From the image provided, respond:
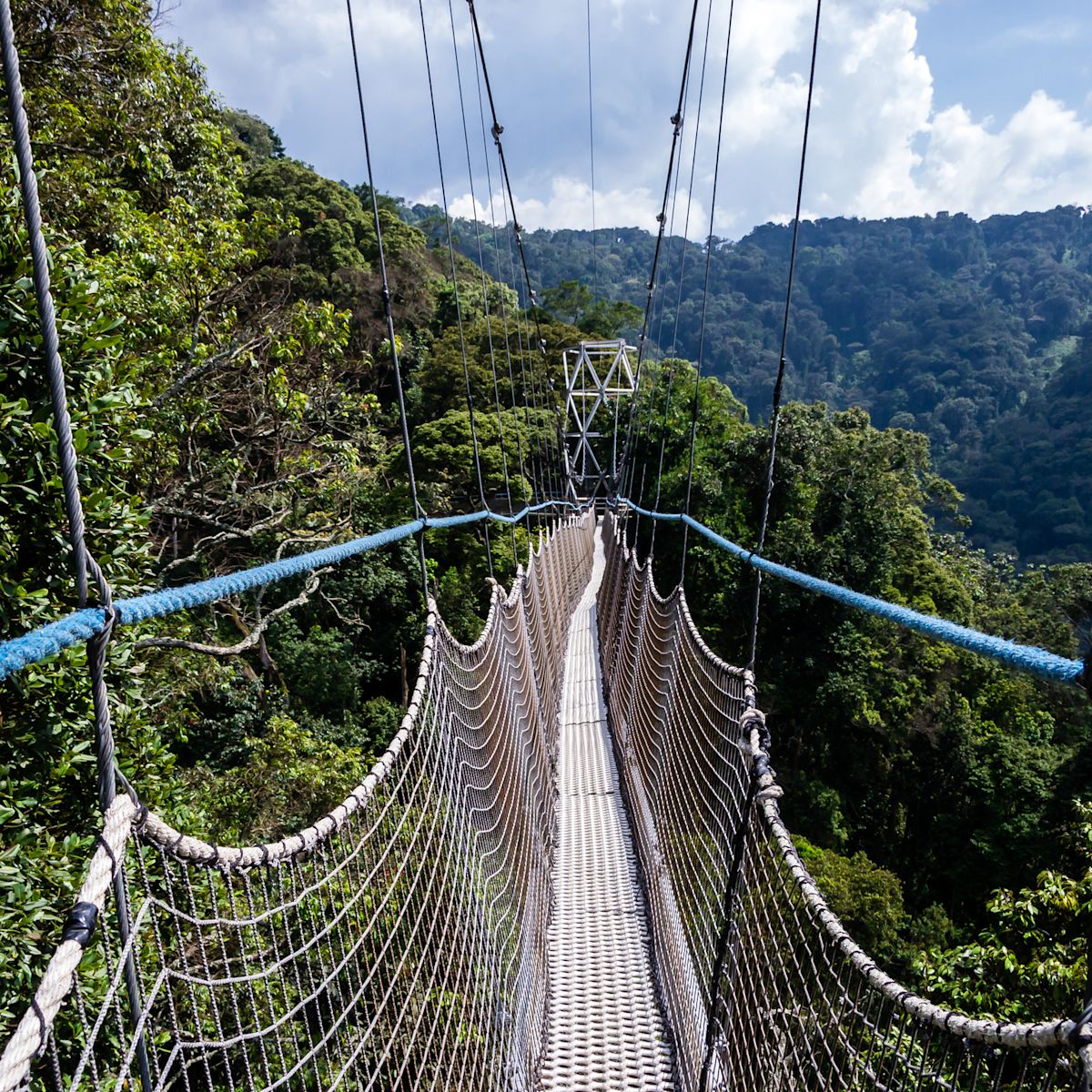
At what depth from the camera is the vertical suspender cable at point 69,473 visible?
1.88 ft

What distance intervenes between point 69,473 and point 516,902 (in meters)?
1.85

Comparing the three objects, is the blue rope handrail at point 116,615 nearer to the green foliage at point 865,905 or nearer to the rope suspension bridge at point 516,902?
the rope suspension bridge at point 516,902

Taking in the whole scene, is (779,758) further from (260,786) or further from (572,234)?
(572,234)

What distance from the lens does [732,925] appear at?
1.51 meters

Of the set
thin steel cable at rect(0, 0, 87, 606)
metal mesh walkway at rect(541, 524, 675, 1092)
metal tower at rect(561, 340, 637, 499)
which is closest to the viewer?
thin steel cable at rect(0, 0, 87, 606)

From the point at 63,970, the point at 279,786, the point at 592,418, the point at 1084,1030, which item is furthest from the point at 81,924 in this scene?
the point at 592,418

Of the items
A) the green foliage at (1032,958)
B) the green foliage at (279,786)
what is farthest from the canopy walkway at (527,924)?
the green foliage at (279,786)

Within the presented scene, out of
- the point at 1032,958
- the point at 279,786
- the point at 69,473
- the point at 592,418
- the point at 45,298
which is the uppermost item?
the point at 45,298

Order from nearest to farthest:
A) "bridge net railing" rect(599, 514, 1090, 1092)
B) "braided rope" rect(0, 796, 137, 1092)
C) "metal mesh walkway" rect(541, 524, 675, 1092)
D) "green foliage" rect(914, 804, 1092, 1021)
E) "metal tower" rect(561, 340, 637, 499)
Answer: "braided rope" rect(0, 796, 137, 1092), "bridge net railing" rect(599, 514, 1090, 1092), "metal mesh walkway" rect(541, 524, 675, 1092), "green foliage" rect(914, 804, 1092, 1021), "metal tower" rect(561, 340, 637, 499)

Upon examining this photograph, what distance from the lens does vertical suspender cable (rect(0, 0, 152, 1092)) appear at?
57 centimetres

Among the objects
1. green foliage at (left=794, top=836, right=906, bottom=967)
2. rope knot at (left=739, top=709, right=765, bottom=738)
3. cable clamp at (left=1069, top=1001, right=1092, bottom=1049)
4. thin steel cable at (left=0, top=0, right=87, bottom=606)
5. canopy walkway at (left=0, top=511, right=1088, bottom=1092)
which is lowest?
green foliage at (left=794, top=836, right=906, bottom=967)

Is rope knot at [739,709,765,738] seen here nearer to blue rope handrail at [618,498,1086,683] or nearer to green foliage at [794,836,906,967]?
blue rope handrail at [618,498,1086,683]

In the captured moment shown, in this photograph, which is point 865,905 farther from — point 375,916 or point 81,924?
point 81,924

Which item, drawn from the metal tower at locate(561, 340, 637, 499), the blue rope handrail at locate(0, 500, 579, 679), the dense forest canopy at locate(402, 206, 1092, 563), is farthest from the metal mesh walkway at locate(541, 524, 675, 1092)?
the dense forest canopy at locate(402, 206, 1092, 563)
